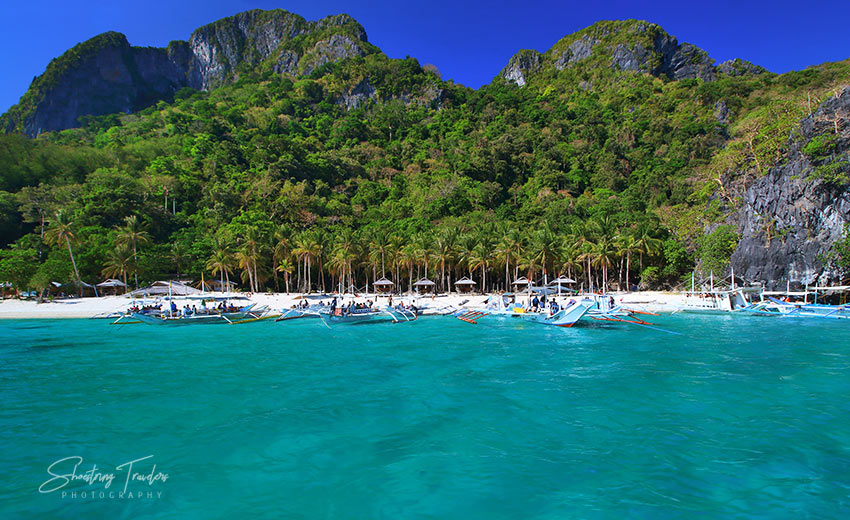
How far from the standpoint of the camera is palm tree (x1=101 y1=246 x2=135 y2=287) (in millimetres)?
50969

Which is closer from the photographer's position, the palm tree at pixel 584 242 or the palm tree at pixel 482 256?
the palm tree at pixel 584 242

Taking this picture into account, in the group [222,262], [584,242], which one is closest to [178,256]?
[222,262]

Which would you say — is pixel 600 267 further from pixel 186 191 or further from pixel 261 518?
pixel 186 191

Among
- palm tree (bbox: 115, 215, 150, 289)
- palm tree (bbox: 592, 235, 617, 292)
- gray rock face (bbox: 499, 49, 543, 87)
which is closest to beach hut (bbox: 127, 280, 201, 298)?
palm tree (bbox: 115, 215, 150, 289)

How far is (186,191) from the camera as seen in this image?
80938 mm

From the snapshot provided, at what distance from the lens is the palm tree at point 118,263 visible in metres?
51.0

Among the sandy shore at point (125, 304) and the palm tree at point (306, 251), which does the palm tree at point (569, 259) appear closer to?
the sandy shore at point (125, 304)

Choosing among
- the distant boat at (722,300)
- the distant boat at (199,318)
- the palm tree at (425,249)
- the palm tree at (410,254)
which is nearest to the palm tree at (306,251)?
the palm tree at (410,254)

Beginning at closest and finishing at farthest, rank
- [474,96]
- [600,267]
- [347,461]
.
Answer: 1. [347,461]
2. [600,267]
3. [474,96]

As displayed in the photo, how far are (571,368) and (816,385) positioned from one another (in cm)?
792

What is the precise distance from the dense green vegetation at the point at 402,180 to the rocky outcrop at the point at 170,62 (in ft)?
84.2

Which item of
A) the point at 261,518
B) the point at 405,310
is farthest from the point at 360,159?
the point at 261,518

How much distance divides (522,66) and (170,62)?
473 ft

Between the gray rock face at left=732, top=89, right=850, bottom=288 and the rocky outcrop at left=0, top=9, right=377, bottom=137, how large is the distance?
148m
